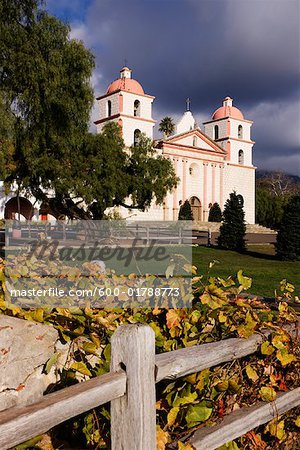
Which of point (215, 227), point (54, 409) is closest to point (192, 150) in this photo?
point (215, 227)

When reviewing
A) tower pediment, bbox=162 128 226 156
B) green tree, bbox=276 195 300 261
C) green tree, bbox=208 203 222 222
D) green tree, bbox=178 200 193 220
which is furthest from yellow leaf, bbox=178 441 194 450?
green tree, bbox=208 203 222 222

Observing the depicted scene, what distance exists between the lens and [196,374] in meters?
2.48

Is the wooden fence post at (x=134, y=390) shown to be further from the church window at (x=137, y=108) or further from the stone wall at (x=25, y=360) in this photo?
the church window at (x=137, y=108)

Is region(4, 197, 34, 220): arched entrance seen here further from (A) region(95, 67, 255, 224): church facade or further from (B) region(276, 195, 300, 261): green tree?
(B) region(276, 195, 300, 261): green tree

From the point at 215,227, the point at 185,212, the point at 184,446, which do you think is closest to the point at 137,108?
the point at 185,212

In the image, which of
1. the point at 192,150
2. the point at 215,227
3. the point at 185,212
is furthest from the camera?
the point at 192,150

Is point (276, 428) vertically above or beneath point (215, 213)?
beneath

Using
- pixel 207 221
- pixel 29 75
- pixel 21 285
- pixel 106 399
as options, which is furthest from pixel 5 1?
pixel 207 221

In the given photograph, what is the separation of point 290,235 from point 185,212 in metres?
23.8

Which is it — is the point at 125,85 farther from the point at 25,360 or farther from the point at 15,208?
the point at 25,360

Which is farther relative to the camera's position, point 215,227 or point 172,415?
point 215,227

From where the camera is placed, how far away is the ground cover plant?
247cm

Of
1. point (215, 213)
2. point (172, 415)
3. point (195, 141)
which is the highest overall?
point (195, 141)

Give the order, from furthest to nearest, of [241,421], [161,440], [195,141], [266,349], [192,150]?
[195,141] → [192,150] → [266,349] → [241,421] → [161,440]
